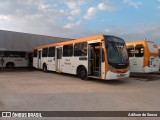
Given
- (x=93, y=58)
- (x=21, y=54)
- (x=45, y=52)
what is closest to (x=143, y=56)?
(x=93, y=58)

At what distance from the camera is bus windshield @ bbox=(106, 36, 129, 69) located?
1142 cm

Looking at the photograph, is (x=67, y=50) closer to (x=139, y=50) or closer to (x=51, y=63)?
(x=51, y=63)

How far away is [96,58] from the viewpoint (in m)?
12.9

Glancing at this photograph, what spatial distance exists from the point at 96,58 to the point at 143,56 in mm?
4402

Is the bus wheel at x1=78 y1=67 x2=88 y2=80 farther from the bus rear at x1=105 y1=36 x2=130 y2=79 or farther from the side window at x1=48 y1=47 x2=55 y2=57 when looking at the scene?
the side window at x1=48 y1=47 x2=55 y2=57

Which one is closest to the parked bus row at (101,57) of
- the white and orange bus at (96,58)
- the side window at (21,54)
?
the white and orange bus at (96,58)

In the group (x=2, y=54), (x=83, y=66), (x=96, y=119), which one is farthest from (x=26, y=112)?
(x=2, y=54)

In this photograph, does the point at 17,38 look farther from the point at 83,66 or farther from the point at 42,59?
the point at 83,66

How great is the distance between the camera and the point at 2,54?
75.9ft

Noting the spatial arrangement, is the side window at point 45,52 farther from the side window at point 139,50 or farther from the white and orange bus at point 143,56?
the side window at point 139,50

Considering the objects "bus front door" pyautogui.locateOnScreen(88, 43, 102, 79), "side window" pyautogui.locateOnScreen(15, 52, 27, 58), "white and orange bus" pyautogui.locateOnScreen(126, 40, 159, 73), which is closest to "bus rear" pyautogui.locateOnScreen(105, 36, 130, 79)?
"bus front door" pyautogui.locateOnScreen(88, 43, 102, 79)

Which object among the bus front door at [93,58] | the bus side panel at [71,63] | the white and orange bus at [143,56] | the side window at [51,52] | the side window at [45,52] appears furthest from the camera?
the side window at [45,52]

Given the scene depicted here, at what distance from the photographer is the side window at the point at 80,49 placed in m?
13.3

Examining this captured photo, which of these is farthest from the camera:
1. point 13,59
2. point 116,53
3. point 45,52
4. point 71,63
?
point 13,59
